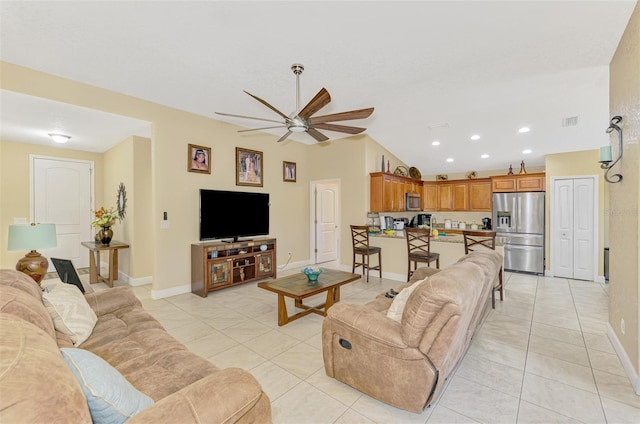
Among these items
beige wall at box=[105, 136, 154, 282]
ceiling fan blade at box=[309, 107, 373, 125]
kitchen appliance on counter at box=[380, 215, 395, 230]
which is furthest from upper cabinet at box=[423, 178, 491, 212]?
beige wall at box=[105, 136, 154, 282]

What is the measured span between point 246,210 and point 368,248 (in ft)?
7.53

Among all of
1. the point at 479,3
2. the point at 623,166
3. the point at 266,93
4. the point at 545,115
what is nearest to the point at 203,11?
the point at 266,93

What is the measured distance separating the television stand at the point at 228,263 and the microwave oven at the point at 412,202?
333cm

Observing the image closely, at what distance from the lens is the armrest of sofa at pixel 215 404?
1019 mm

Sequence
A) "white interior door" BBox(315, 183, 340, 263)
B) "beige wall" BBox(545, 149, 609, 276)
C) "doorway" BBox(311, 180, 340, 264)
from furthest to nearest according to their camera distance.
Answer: "white interior door" BBox(315, 183, 340, 263), "doorway" BBox(311, 180, 340, 264), "beige wall" BBox(545, 149, 609, 276)

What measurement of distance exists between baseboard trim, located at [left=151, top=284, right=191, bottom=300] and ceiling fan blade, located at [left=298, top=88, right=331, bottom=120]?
3316mm

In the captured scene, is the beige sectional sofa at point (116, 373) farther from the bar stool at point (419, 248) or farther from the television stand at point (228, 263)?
the bar stool at point (419, 248)

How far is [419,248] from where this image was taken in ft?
15.4

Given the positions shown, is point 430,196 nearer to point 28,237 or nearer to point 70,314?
point 70,314

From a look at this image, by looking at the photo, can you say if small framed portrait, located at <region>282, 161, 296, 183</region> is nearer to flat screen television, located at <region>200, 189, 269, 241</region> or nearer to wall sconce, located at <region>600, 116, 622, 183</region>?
flat screen television, located at <region>200, 189, 269, 241</region>

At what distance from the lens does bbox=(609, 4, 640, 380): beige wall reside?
2.11m

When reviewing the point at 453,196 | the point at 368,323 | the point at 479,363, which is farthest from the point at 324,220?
the point at 368,323

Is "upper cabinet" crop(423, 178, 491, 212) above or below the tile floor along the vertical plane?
above

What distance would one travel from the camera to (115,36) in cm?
258
